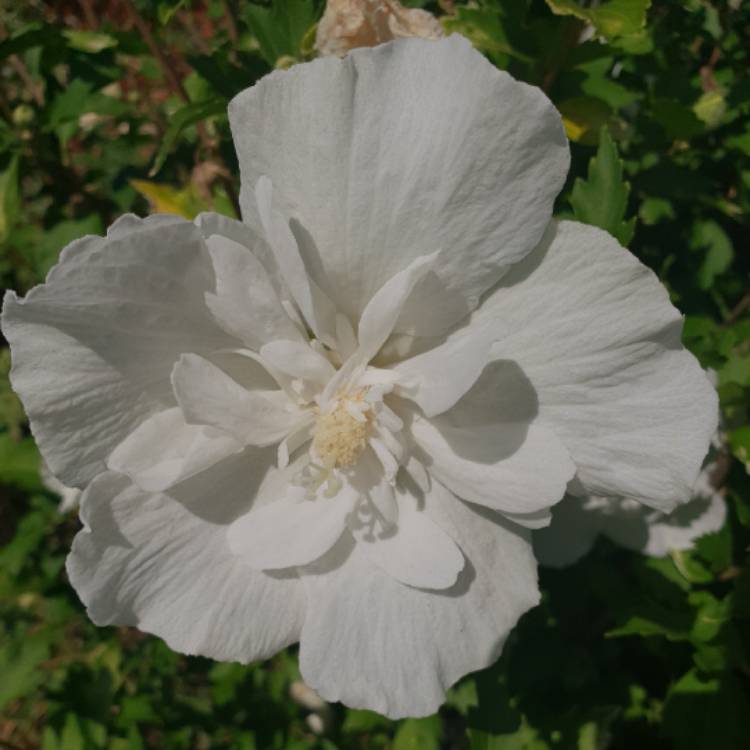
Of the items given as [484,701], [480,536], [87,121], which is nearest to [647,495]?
[480,536]

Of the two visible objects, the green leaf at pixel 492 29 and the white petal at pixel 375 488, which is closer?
the white petal at pixel 375 488

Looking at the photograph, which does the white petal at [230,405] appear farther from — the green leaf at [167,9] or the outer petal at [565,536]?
the outer petal at [565,536]

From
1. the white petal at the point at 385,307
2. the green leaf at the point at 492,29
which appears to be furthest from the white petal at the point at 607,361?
the green leaf at the point at 492,29

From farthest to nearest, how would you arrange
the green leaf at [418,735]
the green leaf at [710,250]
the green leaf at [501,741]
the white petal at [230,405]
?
1. the green leaf at [710,250]
2. the green leaf at [418,735]
3. the green leaf at [501,741]
4. the white petal at [230,405]

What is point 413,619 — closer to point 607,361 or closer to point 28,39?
point 607,361

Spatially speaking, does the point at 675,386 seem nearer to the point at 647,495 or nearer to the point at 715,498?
the point at 647,495

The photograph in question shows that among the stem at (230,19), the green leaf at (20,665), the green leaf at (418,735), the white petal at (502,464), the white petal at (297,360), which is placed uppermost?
the stem at (230,19)

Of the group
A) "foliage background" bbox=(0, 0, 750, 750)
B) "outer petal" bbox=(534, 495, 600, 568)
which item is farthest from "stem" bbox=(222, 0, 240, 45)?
"outer petal" bbox=(534, 495, 600, 568)
